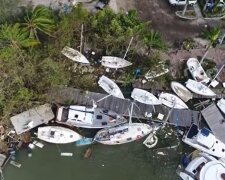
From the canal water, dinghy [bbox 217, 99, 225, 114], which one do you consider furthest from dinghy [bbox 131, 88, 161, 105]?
dinghy [bbox 217, 99, 225, 114]

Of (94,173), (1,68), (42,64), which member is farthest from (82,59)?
(94,173)

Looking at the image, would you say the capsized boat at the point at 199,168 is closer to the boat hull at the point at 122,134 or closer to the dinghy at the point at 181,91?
the boat hull at the point at 122,134

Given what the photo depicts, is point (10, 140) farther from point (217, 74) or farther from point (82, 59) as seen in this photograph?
point (217, 74)

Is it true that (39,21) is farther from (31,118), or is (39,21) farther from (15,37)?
(31,118)

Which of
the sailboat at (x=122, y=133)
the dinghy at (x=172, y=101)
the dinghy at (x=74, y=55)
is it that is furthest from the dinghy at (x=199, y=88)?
the dinghy at (x=74, y=55)

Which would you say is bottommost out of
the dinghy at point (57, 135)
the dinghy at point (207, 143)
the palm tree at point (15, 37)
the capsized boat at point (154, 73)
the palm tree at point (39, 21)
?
the dinghy at point (57, 135)
